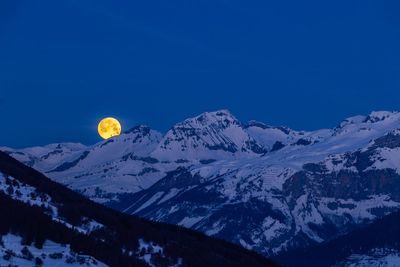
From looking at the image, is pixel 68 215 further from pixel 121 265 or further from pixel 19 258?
pixel 19 258

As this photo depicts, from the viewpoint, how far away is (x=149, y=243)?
528 feet

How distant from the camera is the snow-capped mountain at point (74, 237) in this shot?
119375 millimetres

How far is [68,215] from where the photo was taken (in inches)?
6171

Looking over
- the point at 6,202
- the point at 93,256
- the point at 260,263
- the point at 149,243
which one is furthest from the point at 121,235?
the point at 260,263

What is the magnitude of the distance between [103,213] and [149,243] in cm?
3079

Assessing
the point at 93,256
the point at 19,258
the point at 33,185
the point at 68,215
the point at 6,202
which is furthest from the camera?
the point at 33,185

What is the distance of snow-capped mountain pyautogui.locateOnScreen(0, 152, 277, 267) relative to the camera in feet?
392

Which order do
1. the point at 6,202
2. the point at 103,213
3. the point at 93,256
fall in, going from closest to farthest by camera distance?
1. the point at 93,256
2. the point at 6,202
3. the point at 103,213

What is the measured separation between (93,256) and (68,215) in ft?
95.8

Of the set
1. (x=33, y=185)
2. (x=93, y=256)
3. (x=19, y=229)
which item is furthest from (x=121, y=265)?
(x=33, y=185)

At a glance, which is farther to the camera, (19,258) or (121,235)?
(121,235)

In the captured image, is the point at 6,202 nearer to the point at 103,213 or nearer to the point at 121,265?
the point at 121,265

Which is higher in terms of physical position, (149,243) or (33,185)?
(33,185)

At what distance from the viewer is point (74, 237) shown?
444 ft
